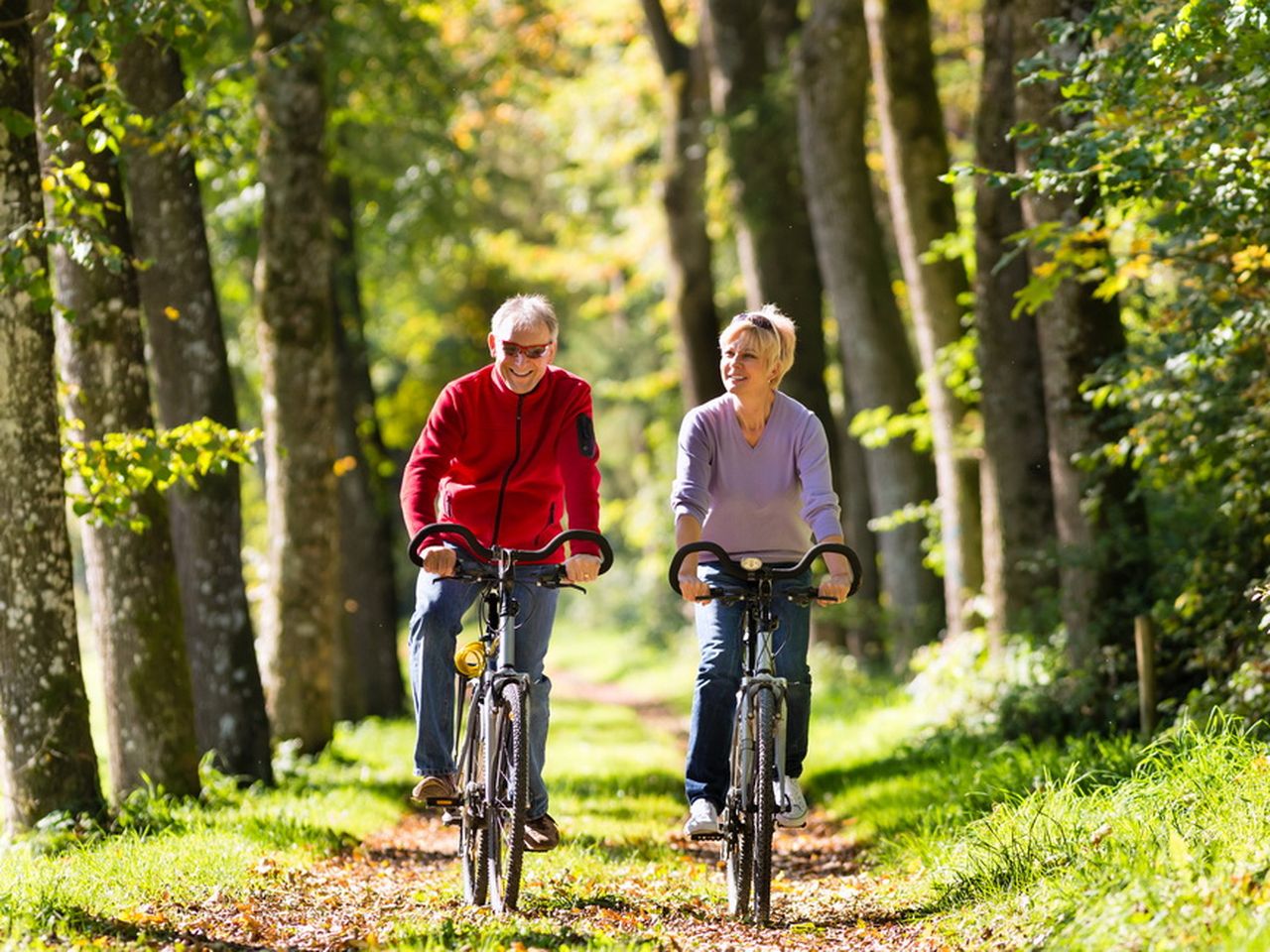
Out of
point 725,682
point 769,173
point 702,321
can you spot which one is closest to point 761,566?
point 725,682

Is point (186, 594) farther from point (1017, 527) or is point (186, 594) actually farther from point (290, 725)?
point (1017, 527)

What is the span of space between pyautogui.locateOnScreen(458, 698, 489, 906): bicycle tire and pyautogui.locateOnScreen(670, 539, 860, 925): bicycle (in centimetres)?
85

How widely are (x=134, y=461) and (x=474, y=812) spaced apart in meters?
2.94

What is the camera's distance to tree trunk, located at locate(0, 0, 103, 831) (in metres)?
7.66

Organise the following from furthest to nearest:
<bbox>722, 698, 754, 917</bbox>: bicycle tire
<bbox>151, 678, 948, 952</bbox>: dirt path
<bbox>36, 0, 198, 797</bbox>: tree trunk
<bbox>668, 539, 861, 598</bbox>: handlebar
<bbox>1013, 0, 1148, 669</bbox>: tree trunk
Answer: <bbox>1013, 0, 1148, 669</bbox>: tree trunk, <bbox>36, 0, 198, 797</bbox>: tree trunk, <bbox>722, 698, 754, 917</bbox>: bicycle tire, <bbox>668, 539, 861, 598</bbox>: handlebar, <bbox>151, 678, 948, 952</bbox>: dirt path

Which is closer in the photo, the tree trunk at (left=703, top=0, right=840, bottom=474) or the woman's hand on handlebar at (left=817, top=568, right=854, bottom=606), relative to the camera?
the woman's hand on handlebar at (left=817, top=568, right=854, bottom=606)

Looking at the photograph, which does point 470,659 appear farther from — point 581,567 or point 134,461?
point 134,461

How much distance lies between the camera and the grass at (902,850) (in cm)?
545

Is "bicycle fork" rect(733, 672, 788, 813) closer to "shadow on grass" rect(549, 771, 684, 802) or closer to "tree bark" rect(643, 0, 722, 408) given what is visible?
"shadow on grass" rect(549, 771, 684, 802)

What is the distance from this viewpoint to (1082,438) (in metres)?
10.8

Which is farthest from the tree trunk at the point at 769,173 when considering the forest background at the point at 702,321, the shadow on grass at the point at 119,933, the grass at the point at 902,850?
the shadow on grass at the point at 119,933

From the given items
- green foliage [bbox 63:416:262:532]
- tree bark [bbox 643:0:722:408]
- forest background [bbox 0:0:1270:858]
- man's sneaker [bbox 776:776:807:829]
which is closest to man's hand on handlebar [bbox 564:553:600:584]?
man's sneaker [bbox 776:776:807:829]

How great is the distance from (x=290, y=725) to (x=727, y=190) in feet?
30.6

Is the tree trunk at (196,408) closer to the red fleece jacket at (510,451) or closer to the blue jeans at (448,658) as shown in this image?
the blue jeans at (448,658)
